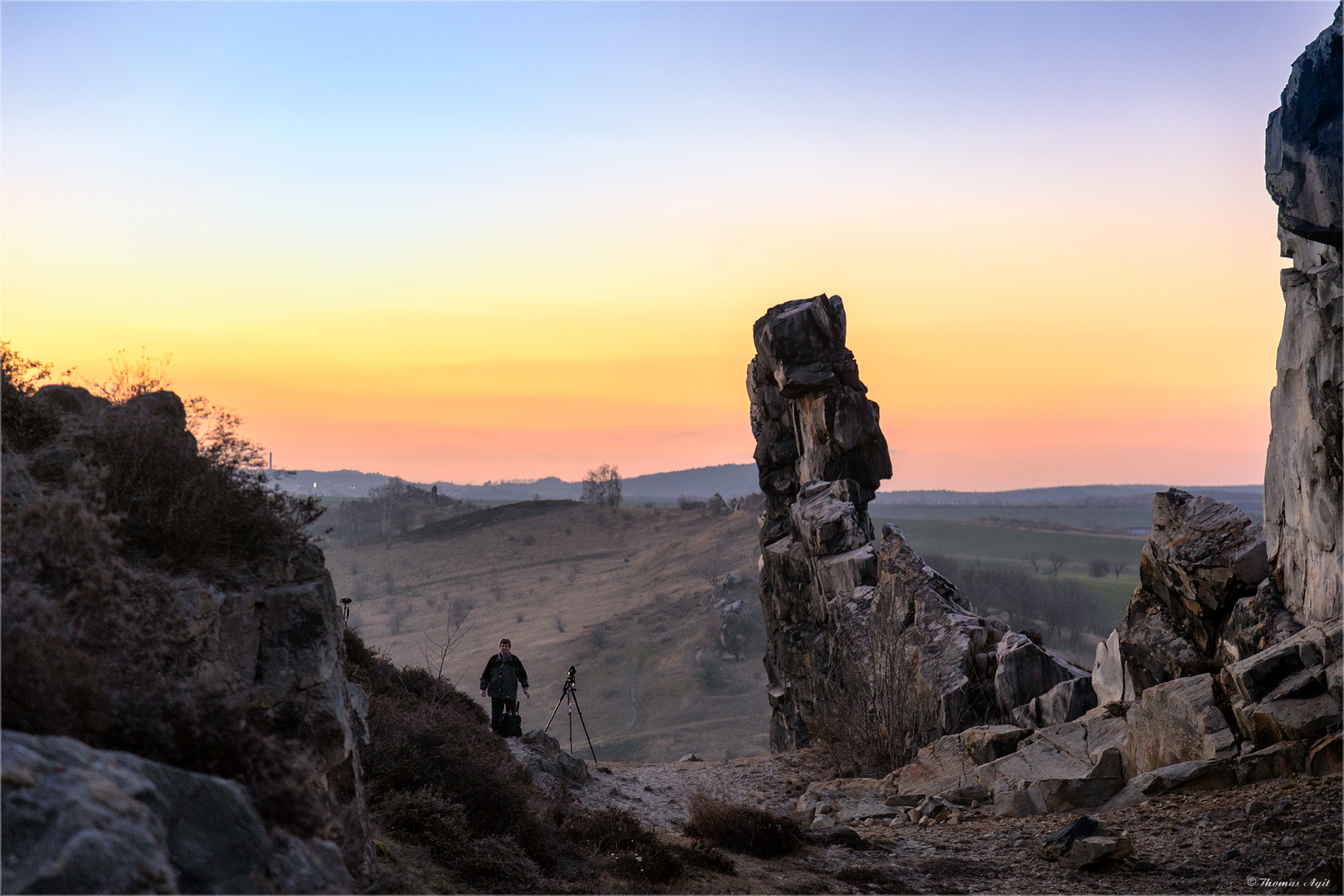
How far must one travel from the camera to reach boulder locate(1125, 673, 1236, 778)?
11.3 meters

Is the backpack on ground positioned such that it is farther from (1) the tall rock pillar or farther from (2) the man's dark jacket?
(1) the tall rock pillar

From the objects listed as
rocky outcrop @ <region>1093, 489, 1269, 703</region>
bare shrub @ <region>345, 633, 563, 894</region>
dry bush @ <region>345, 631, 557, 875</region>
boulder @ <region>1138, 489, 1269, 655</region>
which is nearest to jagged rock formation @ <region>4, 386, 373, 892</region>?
bare shrub @ <region>345, 633, 563, 894</region>

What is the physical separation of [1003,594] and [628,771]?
56423 mm

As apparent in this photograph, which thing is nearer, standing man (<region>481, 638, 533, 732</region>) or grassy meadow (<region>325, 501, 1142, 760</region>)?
standing man (<region>481, 638, 533, 732</region>)

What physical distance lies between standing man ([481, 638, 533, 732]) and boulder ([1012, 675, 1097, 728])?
955cm

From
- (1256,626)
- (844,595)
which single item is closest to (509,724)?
(844,595)

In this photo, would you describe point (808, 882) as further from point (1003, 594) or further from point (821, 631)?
point (1003, 594)

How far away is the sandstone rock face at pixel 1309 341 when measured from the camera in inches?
430

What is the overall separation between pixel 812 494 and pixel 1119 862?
1816 cm

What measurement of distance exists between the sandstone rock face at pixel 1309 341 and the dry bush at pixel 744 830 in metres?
7.59

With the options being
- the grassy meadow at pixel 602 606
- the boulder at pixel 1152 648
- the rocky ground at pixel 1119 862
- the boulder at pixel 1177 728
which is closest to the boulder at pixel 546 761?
the rocky ground at pixel 1119 862

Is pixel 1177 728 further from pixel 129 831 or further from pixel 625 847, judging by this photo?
pixel 129 831

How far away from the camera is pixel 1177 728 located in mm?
11875

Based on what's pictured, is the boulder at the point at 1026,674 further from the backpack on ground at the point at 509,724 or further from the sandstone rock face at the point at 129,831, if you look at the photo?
the sandstone rock face at the point at 129,831
